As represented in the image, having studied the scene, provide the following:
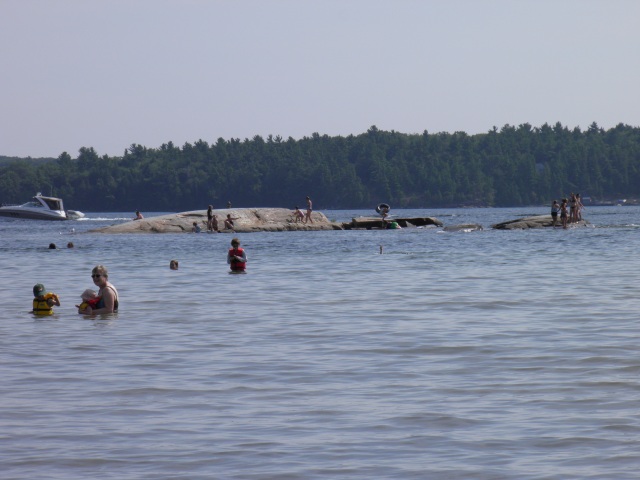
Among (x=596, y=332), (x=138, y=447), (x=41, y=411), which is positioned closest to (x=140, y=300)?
(x=596, y=332)

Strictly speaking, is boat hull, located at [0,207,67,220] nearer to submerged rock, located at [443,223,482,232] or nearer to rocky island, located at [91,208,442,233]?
rocky island, located at [91,208,442,233]

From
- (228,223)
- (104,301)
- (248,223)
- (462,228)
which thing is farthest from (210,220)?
(104,301)

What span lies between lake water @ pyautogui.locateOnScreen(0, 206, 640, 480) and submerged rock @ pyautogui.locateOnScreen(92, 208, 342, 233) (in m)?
35.5

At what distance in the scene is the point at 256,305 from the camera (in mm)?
20828

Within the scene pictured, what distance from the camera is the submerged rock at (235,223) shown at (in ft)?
202

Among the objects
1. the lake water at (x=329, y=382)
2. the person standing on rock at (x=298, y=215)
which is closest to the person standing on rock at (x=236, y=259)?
the lake water at (x=329, y=382)

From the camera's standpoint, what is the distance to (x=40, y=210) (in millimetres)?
101312

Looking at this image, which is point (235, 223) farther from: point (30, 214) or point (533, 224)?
point (30, 214)

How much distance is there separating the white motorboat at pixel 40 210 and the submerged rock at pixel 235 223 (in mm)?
39662

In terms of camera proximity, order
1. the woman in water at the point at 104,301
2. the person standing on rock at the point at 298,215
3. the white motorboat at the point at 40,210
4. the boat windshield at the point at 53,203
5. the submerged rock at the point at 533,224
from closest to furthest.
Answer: the woman in water at the point at 104,301 < the submerged rock at the point at 533,224 < the person standing on rock at the point at 298,215 < the white motorboat at the point at 40,210 < the boat windshield at the point at 53,203

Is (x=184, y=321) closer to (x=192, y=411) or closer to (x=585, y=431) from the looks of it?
(x=192, y=411)

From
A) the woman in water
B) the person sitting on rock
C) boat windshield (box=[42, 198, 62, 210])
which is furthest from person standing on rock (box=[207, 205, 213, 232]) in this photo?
boat windshield (box=[42, 198, 62, 210])

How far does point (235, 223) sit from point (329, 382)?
52.1 meters

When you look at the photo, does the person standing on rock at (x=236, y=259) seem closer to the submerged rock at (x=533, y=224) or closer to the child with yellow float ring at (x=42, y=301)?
the child with yellow float ring at (x=42, y=301)
